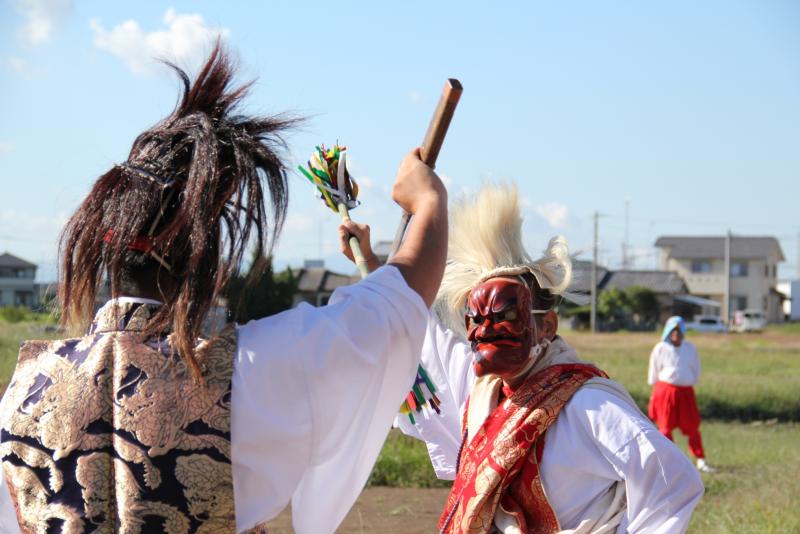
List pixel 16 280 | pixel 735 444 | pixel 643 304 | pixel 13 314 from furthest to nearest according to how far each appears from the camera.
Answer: pixel 16 280, pixel 643 304, pixel 13 314, pixel 735 444

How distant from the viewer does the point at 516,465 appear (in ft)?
10.9

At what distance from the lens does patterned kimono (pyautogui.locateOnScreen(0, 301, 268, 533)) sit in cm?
185

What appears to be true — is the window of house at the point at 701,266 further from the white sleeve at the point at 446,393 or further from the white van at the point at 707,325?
the white sleeve at the point at 446,393

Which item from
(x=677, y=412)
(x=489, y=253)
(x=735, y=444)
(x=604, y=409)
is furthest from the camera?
(x=735, y=444)

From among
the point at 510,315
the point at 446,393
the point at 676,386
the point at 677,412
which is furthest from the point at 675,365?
the point at 510,315

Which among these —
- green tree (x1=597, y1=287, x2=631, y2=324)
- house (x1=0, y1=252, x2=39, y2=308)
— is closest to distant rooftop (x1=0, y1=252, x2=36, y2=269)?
house (x1=0, y1=252, x2=39, y2=308)

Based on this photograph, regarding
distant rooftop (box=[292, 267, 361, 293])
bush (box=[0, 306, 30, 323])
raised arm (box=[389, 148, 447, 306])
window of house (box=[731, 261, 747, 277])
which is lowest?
bush (box=[0, 306, 30, 323])

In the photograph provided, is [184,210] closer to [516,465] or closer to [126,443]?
[126,443]

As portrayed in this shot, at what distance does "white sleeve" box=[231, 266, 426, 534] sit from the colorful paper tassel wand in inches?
45.3

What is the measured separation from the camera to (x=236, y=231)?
6.51 ft

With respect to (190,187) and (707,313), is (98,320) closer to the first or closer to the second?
(190,187)

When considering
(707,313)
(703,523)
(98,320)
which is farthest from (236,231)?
(707,313)

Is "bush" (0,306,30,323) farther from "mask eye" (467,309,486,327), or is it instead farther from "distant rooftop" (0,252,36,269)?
"distant rooftop" (0,252,36,269)

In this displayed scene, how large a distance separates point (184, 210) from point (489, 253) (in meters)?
2.07
